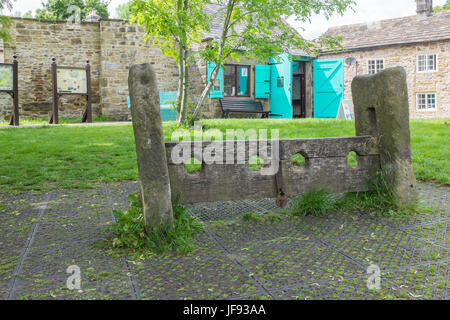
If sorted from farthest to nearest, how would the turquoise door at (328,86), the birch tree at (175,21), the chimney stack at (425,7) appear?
the chimney stack at (425,7)
the turquoise door at (328,86)
the birch tree at (175,21)

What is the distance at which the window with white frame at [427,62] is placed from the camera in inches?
723

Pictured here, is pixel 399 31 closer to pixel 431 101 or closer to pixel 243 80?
pixel 431 101

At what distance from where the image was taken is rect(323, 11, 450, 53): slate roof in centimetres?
1842

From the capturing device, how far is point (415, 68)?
61.3ft

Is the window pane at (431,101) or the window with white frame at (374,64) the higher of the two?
the window with white frame at (374,64)

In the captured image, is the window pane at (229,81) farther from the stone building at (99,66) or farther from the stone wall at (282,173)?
the stone wall at (282,173)

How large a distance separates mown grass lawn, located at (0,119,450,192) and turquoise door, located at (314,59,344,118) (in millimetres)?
7448

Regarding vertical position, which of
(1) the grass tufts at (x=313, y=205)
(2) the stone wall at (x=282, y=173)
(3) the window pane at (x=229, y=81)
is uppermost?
(3) the window pane at (x=229, y=81)

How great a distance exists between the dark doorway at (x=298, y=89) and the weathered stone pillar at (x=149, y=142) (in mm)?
15880

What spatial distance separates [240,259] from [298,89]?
19183 mm

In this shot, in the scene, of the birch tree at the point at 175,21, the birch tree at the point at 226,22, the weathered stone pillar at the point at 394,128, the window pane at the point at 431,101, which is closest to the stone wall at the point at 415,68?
the window pane at the point at 431,101

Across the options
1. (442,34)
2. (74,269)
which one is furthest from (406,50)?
(74,269)

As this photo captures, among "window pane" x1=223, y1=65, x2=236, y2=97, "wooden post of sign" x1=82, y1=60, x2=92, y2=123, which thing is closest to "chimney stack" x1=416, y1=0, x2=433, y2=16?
"window pane" x1=223, y1=65, x2=236, y2=97
